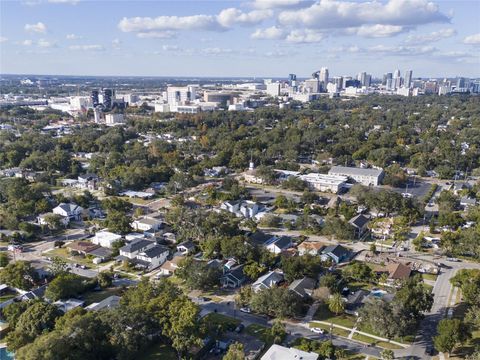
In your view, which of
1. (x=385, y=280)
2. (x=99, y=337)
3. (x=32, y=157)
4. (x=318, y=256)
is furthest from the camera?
(x=32, y=157)

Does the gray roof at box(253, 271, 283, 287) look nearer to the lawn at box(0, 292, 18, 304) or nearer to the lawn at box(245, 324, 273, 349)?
the lawn at box(245, 324, 273, 349)

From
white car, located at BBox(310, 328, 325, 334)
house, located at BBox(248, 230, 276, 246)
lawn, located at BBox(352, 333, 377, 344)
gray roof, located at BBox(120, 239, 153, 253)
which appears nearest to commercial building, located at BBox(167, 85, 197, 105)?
house, located at BBox(248, 230, 276, 246)

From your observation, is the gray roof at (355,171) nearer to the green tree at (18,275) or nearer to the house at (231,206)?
the house at (231,206)

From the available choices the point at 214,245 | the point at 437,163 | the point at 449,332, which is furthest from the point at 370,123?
the point at 449,332

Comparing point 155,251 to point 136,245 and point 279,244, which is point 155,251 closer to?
point 136,245

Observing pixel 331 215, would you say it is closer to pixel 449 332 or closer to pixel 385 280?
pixel 385 280

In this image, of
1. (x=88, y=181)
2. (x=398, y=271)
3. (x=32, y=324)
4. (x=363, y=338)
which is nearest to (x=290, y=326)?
(x=363, y=338)

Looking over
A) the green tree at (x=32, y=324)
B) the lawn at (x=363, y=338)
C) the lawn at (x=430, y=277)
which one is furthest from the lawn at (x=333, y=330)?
the green tree at (x=32, y=324)
